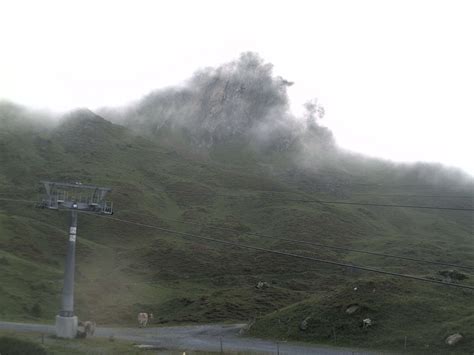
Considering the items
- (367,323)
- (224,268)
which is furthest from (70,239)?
(224,268)

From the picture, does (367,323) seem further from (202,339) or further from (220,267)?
(220,267)

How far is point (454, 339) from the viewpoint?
39688mm

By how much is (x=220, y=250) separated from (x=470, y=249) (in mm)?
75698

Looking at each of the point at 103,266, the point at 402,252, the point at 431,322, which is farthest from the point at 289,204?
the point at 431,322

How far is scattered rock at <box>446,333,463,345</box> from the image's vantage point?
39.5 metres

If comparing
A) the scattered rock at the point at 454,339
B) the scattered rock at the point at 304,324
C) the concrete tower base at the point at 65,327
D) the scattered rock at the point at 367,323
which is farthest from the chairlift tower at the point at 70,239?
the scattered rock at the point at 454,339

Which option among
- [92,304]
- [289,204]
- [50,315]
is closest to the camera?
[50,315]

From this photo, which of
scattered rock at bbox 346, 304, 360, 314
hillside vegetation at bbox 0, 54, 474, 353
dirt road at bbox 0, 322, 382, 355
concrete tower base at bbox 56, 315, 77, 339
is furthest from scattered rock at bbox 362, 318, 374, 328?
concrete tower base at bbox 56, 315, 77, 339

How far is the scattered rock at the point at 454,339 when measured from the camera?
39506 millimetres

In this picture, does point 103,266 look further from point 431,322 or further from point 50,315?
point 431,322

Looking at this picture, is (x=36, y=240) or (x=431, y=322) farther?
(x=36, y=240)

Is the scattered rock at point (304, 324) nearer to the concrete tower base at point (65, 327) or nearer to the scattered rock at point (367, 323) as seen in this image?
the scattered rock at point (367, 323)

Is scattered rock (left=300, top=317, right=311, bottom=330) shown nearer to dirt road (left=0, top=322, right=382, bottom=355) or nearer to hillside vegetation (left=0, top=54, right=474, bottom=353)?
hillside vegetation (left=0, top=54, right=474, bottom=353)

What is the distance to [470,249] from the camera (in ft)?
481
